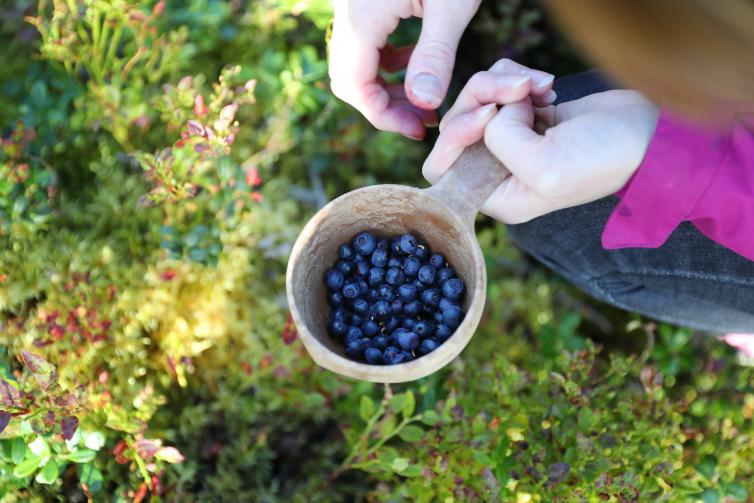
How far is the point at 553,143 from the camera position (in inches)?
40.4

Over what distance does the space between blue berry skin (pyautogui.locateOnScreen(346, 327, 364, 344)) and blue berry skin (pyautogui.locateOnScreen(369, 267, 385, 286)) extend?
0.09 m

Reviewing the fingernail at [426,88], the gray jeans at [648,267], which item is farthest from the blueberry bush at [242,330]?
the fingernail at [426,88]

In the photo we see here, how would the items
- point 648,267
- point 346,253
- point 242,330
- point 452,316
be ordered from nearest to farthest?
point 452,316 < point 346,253 < point 648,267 < point 242,330

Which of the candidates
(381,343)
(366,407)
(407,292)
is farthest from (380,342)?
(366,407)

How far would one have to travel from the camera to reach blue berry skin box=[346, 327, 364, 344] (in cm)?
117

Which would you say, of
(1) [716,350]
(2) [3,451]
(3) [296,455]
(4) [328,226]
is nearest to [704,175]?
(4) [328,226]

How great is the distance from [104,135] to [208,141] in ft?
2.12

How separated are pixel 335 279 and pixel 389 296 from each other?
0.35ft

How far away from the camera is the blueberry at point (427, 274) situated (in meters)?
1.20

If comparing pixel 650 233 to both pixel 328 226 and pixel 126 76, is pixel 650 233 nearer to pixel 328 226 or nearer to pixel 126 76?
pixel 328 226

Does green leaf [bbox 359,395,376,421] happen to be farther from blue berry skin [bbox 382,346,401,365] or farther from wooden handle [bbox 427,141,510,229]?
wooden handle [bbox 427,141,510,229]

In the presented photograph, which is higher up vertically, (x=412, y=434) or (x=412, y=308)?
(x=412, y=308)

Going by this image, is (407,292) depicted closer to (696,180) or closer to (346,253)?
(346,253)

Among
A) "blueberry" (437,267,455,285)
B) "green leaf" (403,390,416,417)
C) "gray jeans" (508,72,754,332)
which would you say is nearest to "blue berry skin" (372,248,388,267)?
"blueberry" (437,267,455,285)
